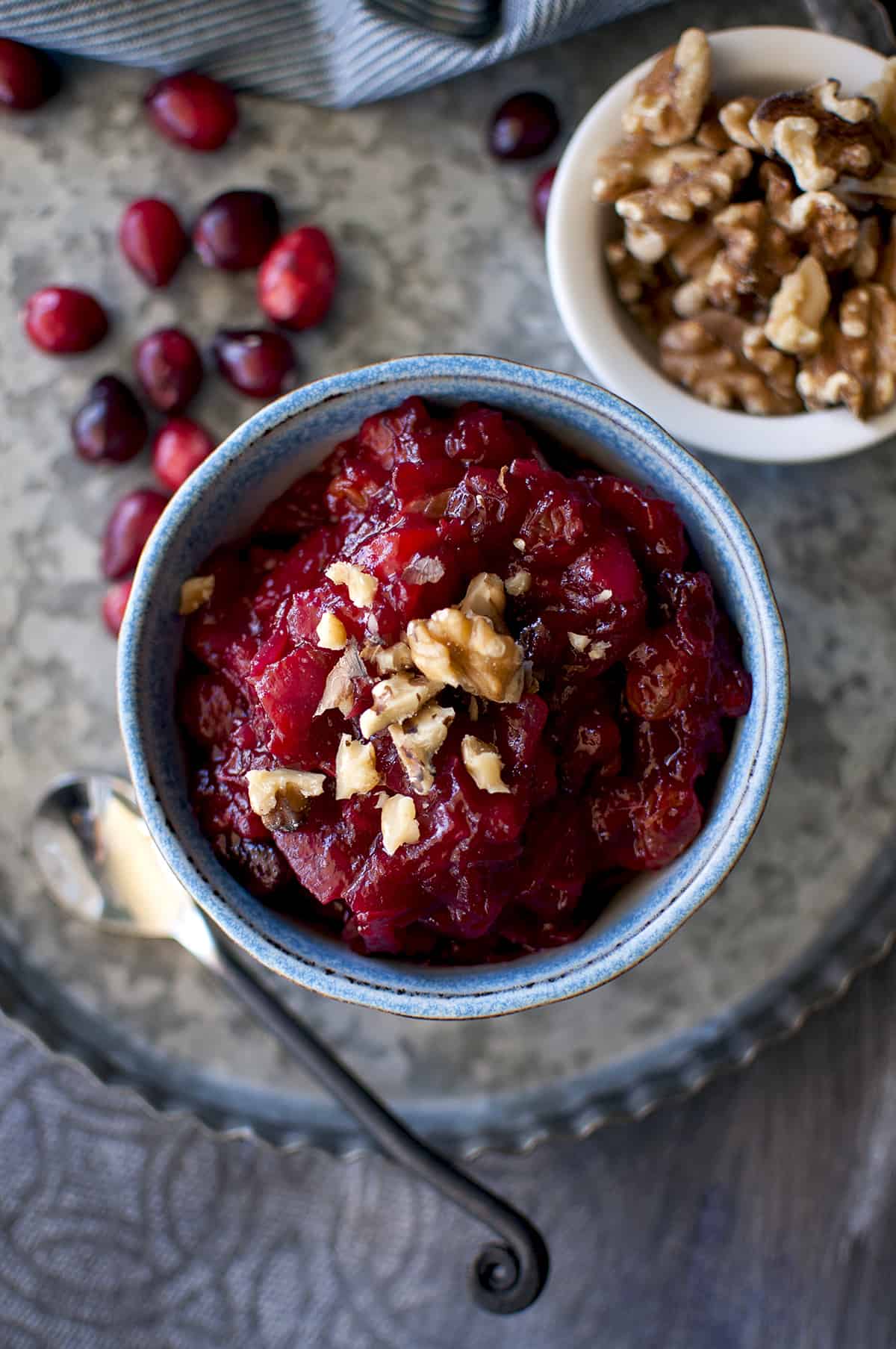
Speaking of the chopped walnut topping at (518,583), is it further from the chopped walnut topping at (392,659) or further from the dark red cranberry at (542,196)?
the dark red cranberry at (542,196)

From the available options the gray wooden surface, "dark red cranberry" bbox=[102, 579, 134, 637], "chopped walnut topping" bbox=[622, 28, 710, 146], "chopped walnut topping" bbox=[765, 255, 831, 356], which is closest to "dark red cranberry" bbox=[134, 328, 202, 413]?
"dark red cranberry" bbox=[102, 579, 134, 637]

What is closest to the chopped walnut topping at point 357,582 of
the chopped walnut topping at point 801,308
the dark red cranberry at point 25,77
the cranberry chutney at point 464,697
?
the cranberry chutney at point 464,697

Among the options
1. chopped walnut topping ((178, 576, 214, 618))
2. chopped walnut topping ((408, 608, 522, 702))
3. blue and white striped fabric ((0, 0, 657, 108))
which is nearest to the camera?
Answer: chopped walnut topping ((408, 608, 522, 702))

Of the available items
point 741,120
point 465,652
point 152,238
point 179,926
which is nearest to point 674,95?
point 741,120

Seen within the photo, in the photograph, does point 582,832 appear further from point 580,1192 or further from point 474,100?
point 474,100

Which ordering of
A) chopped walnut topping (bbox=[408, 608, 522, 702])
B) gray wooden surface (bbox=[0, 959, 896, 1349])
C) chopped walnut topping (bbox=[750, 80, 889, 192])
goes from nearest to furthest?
chopped walnut topping (bbox=[408, 608, 522, 702]), chopped walnut topping (bbox=[750, 80, 889, 192]), gray wooden surface (bbox=[0, 959, 896, 1349])

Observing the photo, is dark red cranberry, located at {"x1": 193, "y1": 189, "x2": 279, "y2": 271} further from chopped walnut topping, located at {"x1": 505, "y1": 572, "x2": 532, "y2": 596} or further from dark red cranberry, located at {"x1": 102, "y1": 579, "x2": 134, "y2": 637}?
chopped walnut topping, located at {"x1": 505, "y1": 572, "x2": 532, "y2": 596}

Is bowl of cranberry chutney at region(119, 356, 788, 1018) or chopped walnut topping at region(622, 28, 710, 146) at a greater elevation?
chopped walnut topping at region(622, 28, 710, 146)
